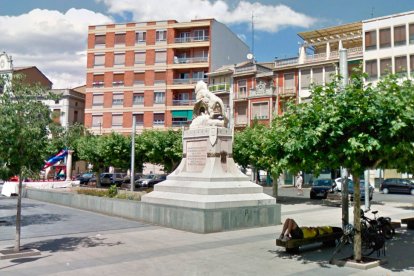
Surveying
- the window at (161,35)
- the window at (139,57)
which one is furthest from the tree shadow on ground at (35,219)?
the window at (161,35)

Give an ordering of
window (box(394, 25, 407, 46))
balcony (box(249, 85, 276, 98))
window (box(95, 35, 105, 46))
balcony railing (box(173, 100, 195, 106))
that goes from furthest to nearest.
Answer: window (box(95, 35, 105, 46)) < balcony railing (box(173, 100, 195, 106)) < balcony (box(249, 85, 276, 98)) < window (box(394, 25, 407, 46))

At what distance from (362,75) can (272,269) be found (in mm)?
4549

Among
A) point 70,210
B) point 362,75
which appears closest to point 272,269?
point 362,75

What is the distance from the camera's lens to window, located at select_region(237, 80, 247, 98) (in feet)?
175

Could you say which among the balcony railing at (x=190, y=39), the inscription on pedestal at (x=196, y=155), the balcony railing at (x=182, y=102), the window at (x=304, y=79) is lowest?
the inscription on pedestal at (x=196, y=155)

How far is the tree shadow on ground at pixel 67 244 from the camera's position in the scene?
10633 mm

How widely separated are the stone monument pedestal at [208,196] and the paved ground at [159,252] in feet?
1.53

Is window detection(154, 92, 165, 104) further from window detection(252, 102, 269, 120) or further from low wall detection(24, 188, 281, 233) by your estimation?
low wall detection(24, 188, 281, 233)

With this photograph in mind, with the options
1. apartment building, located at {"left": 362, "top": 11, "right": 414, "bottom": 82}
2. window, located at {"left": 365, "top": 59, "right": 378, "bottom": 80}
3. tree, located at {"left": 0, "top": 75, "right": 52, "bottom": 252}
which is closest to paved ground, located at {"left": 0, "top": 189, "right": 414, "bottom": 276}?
tree, located at {"left": 0, "top": 75, "right": 52, "bottom": 252}

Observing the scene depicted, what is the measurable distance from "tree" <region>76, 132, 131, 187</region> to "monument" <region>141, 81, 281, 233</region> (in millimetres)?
20581

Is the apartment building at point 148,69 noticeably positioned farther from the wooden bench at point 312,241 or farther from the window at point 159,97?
the wooden bench at point 312,241

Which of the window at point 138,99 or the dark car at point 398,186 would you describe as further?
the window at point 138,99

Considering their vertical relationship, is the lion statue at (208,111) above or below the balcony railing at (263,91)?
below

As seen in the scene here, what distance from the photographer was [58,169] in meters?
43.9
